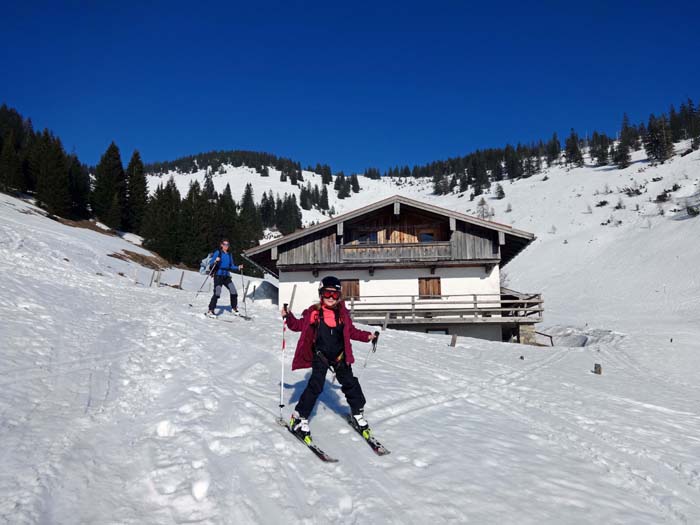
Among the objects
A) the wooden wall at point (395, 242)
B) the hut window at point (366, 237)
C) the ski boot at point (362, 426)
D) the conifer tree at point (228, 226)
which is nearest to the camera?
the ski boot at point (362, 426)

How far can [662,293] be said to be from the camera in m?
31.8

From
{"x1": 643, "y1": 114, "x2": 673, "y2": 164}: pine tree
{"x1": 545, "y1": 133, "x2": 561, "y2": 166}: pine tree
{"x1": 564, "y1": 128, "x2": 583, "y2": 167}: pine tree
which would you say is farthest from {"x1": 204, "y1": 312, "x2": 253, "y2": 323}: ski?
{"x1": 545, "y1": 133, "x2": 561, "y2": 166}: pine tree

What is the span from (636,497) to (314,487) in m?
3.10

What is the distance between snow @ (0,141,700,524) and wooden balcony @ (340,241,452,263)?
29.8 ft

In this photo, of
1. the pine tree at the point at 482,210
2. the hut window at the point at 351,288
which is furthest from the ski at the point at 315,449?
the pine tree at the point at 482,210

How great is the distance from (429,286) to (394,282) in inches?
79.4

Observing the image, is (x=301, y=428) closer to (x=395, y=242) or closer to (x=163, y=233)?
(x=395, y=242)

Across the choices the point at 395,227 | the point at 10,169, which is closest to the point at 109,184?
the point at 10,169

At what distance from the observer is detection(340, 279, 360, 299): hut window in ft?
76.5

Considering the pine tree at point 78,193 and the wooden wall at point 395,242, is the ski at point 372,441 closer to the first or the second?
the wooden wall at point 395,242

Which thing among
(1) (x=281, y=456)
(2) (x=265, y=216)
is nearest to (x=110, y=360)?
(1) (x=281, y=456)

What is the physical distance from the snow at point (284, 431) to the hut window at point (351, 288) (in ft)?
30.6

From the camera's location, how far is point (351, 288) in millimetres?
23438

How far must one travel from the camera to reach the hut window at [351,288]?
76.5ft
